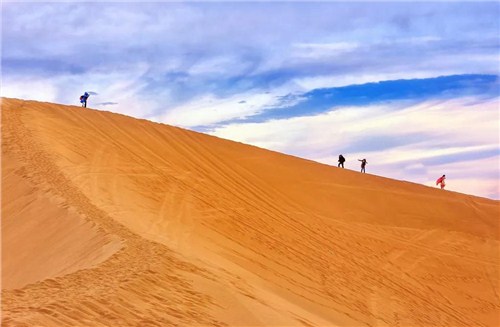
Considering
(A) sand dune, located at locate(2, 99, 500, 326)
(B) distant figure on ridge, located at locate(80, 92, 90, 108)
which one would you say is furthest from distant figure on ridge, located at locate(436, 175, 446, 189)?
(B) distant figure on ridge, located at locate(80, 92, 90, 108)

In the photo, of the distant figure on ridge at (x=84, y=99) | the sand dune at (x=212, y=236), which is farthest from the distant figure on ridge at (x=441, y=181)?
the distant figure on ridge at (x=84, y=99)

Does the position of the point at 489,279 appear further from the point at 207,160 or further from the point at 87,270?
the point at 87,270

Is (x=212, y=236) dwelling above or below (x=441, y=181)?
below

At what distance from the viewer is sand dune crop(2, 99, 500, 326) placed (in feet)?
29.3

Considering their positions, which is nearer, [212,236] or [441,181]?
[212,236]

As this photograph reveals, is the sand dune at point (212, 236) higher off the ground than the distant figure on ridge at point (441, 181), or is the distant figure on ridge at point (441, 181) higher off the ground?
→ the distant figure on ridge at point (441, 181)

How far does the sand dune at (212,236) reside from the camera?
8922 millimetres

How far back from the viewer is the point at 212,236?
14.3 metres

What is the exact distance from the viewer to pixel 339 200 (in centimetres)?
2336

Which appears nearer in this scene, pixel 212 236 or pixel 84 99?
pixel 212 236

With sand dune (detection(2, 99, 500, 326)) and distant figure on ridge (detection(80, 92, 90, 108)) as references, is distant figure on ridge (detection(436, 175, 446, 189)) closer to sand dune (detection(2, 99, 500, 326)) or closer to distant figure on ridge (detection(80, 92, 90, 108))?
sand dune (detection(2, 99, 500, 326))

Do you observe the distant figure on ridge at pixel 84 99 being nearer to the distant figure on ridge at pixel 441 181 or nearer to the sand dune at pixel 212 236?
the sand dune at pixel 212 236

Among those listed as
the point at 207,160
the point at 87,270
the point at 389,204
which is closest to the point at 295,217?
the point at 207,160

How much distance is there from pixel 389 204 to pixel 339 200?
2350mm
